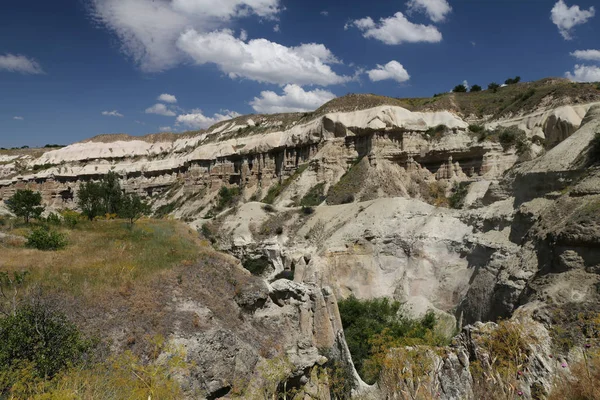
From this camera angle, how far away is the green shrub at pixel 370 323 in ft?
59.6

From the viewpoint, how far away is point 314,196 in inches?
1735

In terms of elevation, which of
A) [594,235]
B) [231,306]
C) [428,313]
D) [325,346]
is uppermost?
[594,235]

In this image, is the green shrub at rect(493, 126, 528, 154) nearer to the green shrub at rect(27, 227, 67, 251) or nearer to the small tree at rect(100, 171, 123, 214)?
the small tree at rect(100, 171, 123, 214)

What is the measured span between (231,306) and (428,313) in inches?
497

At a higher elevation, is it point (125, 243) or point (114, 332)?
point (125, 243)

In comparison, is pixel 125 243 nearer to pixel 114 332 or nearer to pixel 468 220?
pixel 114 332

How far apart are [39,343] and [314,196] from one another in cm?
3667

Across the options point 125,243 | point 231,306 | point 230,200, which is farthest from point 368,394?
point 230,200

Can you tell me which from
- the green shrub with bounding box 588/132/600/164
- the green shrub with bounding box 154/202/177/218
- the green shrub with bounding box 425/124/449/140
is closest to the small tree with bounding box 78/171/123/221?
the green shrub with bounding box 588/132/600/164

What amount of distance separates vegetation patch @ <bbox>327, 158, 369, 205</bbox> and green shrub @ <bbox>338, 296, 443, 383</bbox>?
17122 millimetres

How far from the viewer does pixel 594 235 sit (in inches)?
508

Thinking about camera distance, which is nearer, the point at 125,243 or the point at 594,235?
the point at 594,235

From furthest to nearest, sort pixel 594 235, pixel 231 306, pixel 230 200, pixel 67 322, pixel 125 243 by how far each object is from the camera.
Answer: pixel 230 200 < pixel 125 243 < pixel 231 306 < pixel 594 235 < pixel 67 322

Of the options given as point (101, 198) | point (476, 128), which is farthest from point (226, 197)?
point (476, 128)
